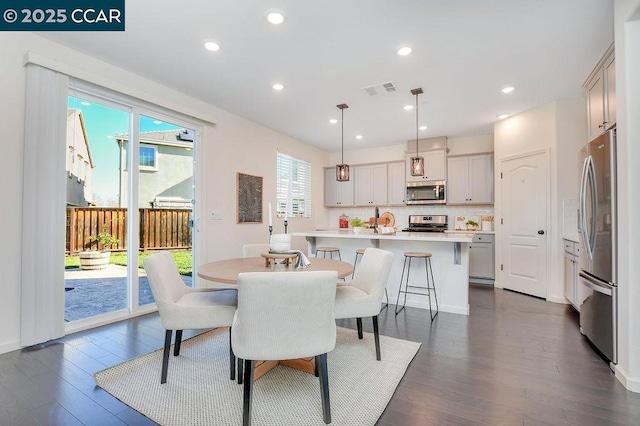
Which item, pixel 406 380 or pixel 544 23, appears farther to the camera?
pixel 544 23

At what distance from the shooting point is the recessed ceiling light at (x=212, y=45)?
2.74 meters

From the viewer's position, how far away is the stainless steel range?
19.8ft

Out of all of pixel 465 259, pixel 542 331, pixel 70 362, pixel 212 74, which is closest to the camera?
pixel 70 362

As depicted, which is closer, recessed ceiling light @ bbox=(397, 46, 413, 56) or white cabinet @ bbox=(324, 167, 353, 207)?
recessed ceiling light @ bbox=(397, 46, 413, 56)

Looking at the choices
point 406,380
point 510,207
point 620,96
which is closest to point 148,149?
point 406,380

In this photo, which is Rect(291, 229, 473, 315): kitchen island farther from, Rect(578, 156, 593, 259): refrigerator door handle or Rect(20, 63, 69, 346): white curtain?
Rect(20, 63, 69, 346): white curtain

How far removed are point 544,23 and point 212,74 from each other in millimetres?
3172

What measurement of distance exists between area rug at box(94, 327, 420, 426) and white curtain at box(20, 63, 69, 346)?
109cm

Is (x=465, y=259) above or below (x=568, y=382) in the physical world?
above

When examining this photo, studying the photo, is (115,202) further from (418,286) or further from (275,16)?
(418,286)

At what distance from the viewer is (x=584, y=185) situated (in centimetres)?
271

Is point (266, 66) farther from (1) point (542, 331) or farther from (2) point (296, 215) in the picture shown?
(1) point (542, 331)

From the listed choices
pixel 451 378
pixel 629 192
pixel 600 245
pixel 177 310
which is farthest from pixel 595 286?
pixel 177 310

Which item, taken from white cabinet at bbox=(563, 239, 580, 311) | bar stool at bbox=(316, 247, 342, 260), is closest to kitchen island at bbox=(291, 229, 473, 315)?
bar stool at bbox=(316, 247, 342, 260)
